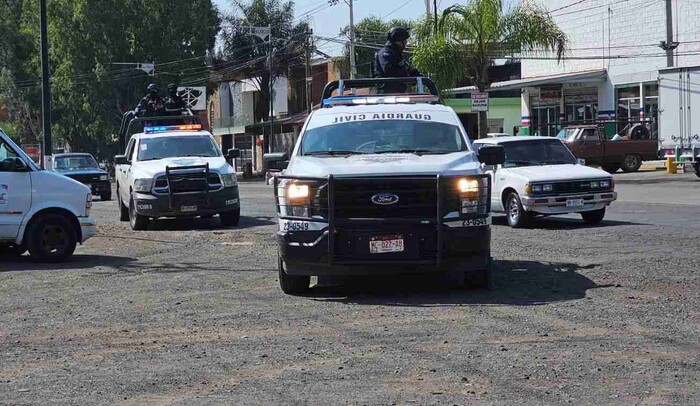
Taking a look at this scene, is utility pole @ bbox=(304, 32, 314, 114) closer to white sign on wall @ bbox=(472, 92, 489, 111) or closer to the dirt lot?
white sign on wall @ bbox=(472, 92, 489, 111)

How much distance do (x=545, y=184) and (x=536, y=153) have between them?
1431mm

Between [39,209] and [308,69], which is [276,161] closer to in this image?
[39,209]

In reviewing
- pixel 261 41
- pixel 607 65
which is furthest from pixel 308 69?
pixel 607 65

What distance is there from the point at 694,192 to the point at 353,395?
23.6 m

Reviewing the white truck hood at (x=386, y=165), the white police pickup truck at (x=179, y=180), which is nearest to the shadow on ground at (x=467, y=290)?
the white truck hood at (x=386, y=165)

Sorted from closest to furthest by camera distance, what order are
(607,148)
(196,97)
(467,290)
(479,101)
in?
(467,290) < (479,101) < (607,148) < (196,97)

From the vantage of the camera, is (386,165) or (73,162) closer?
(386,165)

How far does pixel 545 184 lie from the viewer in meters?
18.6

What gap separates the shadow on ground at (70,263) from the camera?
47.9 ft


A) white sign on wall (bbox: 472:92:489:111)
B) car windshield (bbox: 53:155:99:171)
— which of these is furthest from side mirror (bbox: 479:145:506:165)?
car windshield (bbox: 53:155:99:171)

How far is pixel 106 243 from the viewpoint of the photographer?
60.6 ft

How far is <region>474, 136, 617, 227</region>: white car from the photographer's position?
1855 centimetres

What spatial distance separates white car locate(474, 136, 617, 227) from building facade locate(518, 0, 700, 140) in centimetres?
2612

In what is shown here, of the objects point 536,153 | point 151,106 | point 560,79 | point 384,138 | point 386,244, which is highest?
point 560,79
